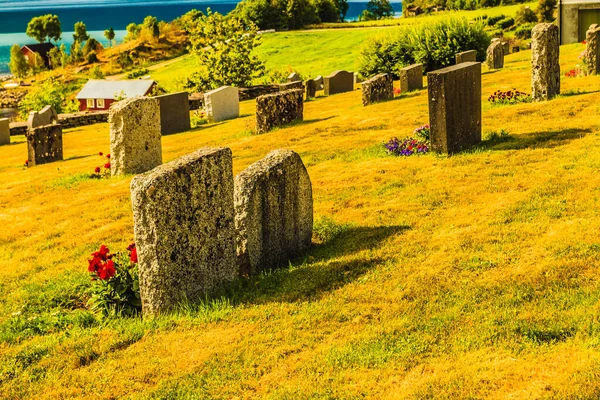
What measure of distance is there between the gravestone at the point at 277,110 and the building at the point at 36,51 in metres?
124

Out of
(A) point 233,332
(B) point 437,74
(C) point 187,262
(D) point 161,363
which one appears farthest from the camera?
(B) point 437,74

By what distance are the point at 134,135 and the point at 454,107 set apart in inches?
312

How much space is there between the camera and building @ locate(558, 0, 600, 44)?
143 feet

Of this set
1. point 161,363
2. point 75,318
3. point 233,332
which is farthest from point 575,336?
point 75,318

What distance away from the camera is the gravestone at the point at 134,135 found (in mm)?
18266

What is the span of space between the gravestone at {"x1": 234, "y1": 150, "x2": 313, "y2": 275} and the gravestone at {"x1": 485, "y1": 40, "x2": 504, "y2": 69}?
25079 mm

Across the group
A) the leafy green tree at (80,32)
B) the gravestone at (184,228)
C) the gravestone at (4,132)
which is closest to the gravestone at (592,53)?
the gravestone at (184,228)

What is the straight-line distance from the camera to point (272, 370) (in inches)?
274

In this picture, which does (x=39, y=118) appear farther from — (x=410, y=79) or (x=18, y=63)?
(x=18, y=63)

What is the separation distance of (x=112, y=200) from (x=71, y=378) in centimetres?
896

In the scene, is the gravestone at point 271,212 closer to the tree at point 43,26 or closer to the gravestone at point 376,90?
the gravestone at point 376,90

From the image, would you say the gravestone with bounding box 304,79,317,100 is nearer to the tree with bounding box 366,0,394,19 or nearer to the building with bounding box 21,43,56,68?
the tree with bounding box 366,0,394,19

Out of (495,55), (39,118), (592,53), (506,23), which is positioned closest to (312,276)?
(592,53)

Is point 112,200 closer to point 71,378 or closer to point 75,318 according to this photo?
point 75,318
